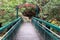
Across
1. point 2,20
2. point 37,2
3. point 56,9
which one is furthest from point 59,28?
point 37,2

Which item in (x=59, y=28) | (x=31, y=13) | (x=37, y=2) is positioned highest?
(x=59, y=28)

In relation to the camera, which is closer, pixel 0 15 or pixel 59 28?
pixel 59 28

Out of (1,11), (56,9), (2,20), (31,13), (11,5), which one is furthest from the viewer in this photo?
(31,13)

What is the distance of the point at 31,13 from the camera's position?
1630 inches

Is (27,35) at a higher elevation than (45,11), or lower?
higher

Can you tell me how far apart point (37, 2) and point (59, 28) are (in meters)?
32.3

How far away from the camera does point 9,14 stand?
2562 cm

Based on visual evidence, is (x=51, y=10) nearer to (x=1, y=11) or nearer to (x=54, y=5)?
(x=54, y=5)

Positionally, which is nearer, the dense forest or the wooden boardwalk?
the wooden boardwalk

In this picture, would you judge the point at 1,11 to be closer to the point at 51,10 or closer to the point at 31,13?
the point at 51,10

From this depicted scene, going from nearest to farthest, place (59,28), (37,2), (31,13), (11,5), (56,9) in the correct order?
(59,28), (56,9), (11,5), (37,2), (31,13)

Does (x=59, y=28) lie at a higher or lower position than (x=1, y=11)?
higher

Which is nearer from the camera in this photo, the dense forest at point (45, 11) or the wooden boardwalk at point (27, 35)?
the wooden boardwalk at point (27, 35)

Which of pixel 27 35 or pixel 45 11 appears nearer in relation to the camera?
pixel 27 35
